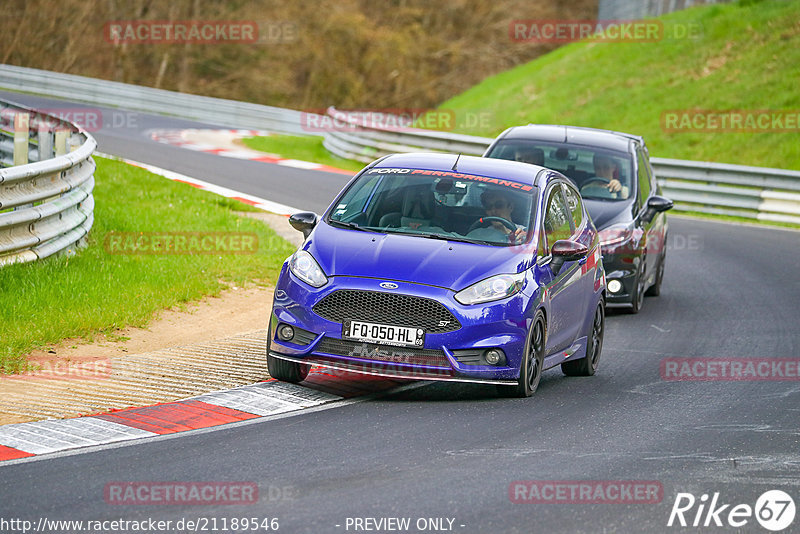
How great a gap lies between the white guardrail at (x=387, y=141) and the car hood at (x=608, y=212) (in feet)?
37.8

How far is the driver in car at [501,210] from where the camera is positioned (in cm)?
946

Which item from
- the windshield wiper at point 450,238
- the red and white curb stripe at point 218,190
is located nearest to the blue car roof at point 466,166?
the windshield wiper at point 450,238

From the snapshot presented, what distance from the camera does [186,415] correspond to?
7.99m

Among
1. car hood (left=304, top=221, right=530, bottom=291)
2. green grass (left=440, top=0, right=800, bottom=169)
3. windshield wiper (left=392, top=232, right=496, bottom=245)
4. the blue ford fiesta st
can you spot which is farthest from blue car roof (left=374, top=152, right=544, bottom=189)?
green grass (left=440, top=0, right=800, bottom=169)

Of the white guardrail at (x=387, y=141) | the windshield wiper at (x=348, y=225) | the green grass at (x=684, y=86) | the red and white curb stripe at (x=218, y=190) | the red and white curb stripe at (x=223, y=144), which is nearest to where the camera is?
the windshield wiper at (x=348, y=225)

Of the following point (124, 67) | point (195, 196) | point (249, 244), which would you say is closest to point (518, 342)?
point (249, 244)

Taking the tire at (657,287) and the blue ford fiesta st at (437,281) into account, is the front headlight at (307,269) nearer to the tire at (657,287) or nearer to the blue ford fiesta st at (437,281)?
the blue ford fiesta st at (437,281)

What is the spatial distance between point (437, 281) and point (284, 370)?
4.39 feet

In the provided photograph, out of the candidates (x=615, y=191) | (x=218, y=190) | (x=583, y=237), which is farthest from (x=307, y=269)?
(x=218, y=190)

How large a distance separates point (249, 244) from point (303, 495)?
9681 mm

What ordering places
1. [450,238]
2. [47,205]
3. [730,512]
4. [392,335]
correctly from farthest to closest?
[47,205] < [450,238] < [392,335] < [730,512]

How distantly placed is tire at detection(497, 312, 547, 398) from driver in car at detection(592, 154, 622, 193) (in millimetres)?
5713

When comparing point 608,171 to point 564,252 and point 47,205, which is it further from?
point 47,205

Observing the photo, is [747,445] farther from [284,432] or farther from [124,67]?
[124,67]
